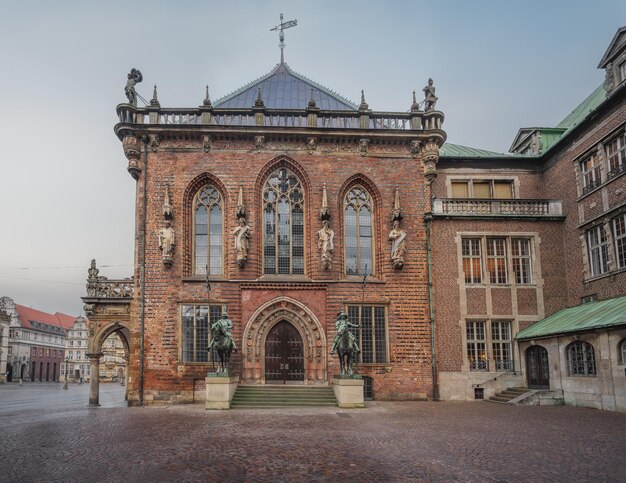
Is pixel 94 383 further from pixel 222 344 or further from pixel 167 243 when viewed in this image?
pixel 222 344

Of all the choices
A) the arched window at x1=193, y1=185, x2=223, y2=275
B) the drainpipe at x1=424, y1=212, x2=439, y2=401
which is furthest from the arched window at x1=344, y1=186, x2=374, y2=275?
the arched window at x1=193, y1=185, x2=223, y2=275

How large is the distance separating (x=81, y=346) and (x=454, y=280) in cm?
10107

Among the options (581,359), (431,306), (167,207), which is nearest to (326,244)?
(431,306)

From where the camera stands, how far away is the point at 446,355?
2411 centimetres

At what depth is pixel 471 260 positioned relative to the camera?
82.4ft

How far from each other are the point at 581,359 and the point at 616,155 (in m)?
7.93

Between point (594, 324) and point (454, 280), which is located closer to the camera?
point (594, 324)

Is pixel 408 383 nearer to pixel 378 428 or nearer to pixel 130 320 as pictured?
pixel 378 428

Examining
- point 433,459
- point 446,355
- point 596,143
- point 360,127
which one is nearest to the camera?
point 433,459

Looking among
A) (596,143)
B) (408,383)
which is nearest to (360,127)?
Result: (596,143)

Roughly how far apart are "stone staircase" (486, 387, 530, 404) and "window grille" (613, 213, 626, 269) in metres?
6.17

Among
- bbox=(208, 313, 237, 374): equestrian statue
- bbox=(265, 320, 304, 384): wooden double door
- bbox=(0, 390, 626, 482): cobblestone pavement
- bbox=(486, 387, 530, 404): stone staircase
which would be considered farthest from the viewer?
bbox=(265, 320, 304, 384): wooden double door

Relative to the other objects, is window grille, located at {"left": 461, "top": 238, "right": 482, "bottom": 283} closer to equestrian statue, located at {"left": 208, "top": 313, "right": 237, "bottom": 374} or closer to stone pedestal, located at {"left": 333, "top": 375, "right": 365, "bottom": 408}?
stone pedestal, located at {"left": 333, "top": 375, "right": 365, "bottom": 408}

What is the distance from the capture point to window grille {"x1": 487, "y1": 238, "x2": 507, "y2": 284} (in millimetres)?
24969
